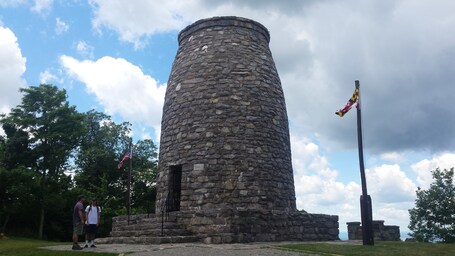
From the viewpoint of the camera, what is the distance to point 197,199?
1263 centimetres

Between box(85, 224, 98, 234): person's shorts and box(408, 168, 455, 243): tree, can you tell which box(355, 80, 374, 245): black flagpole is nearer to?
box(85, 224, 98, 234): person's shorts

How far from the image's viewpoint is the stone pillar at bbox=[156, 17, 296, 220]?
1276cm

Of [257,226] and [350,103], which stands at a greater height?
[350,103]

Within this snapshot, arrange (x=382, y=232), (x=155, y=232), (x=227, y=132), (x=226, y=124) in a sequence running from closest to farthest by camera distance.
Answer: (x=155, y=232) < (x=227, y=132) < (x=226, y=124) < (x=382, y=232)

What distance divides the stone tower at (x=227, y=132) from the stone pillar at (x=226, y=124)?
32 millimetres

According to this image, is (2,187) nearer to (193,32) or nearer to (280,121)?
(193,32)

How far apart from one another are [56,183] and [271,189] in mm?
16478

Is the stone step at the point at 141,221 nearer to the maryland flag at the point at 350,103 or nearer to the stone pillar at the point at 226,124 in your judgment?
the stone pillar at the point at 226,124

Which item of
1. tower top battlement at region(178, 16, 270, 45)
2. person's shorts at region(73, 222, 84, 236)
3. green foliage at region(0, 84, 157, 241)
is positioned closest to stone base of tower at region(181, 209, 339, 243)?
person's shorts at region(73, 222, 84, 236)

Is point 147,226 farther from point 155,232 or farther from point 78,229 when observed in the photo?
point 78,229

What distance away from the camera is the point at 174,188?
13.8m

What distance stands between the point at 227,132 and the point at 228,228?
3.85m

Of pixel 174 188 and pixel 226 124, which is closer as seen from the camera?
pixel 226 124

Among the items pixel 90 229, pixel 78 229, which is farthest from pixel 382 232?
pixel 78 229
